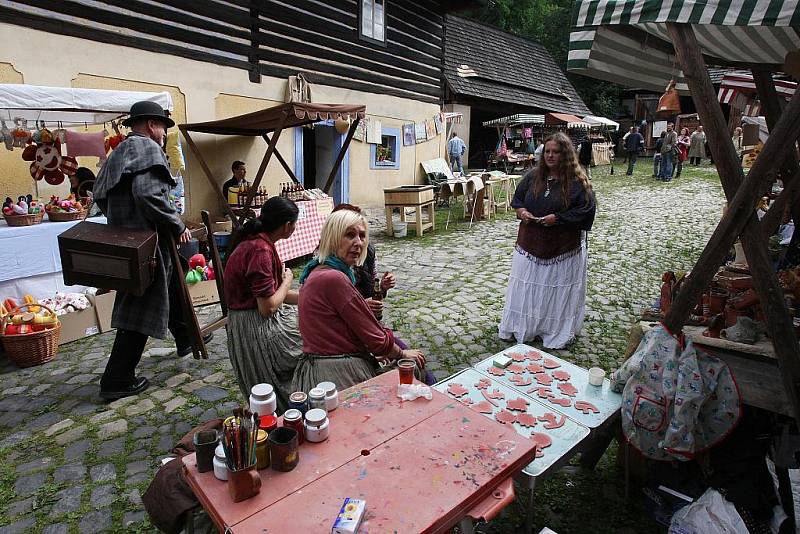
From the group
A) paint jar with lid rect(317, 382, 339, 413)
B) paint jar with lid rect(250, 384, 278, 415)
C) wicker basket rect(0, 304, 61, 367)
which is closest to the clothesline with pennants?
wicker basket rect(0, 304, 61, 367)

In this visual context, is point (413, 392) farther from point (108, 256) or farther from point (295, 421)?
point (108, 256)

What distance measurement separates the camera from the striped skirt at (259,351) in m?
3.07

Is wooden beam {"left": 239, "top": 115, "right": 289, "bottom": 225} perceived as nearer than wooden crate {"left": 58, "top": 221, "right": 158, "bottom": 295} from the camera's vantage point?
No

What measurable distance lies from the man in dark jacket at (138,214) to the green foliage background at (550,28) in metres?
29.8

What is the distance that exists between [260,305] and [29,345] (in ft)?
8.23

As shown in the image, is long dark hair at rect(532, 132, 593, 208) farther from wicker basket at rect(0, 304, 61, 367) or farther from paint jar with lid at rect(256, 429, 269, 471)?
wicker basket at rect(0, 304, 61, 367)

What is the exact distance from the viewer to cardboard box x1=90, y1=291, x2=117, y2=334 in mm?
4805

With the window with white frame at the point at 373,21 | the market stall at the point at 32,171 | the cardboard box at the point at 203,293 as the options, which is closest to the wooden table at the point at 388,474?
the cardboard box at the point at 203,293

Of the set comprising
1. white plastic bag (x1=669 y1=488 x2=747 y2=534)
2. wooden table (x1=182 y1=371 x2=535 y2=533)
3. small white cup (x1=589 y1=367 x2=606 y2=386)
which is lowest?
white plastic bag (x1=669 y1=488 x2=747 y2=534)

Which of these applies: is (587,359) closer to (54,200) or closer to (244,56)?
(54,200)

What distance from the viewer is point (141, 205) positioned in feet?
11.4

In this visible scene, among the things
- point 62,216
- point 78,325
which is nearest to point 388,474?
point 78,325

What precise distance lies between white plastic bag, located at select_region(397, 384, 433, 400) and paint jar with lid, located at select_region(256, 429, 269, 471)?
689 mm

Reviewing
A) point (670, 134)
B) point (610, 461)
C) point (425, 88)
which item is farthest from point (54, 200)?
point (670, 134)
